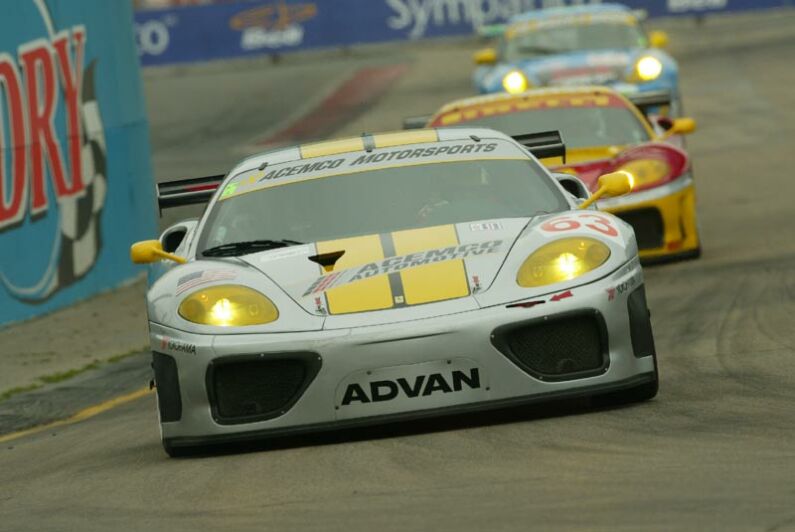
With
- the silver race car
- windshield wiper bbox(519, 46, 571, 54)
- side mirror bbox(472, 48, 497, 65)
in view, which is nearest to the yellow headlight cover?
the silver race car

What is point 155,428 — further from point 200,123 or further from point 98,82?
point 200,123

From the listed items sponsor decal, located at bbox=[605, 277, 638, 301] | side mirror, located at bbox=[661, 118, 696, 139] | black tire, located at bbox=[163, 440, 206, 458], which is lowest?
side mirror, located at bbox=[661, 118, 696, 139]

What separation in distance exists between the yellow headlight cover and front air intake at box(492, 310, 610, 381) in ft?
19.2

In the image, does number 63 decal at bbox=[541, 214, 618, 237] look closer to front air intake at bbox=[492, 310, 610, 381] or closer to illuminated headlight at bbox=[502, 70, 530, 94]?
front air intake at bbox=[492, 310, 610, 381]

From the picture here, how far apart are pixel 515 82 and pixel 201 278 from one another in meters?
11.2

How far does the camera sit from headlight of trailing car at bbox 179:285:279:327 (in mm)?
6770

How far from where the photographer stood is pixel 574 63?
58.8 feet

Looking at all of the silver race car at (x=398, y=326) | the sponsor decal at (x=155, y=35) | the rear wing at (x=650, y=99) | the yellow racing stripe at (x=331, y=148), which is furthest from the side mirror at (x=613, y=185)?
the sponsor decal at (x=155, y=35)

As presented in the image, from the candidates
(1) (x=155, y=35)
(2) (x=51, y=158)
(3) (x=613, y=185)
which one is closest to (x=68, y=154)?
(2) (x=51, y=158)

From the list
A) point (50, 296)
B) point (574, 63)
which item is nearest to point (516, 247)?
point (50, 296)

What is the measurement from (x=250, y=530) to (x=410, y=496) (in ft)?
1.73

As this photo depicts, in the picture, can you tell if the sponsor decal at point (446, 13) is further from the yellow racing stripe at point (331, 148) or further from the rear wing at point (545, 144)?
the yellow racing stripe at point (331, 148)

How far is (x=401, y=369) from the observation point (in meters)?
6.57

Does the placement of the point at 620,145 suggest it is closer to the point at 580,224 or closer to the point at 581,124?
the point at 581,124
